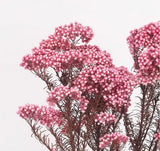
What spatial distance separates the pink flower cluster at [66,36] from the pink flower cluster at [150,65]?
4.21 feet

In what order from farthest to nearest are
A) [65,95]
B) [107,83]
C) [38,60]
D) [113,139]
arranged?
[38,60] → [107,83] → [65,95] → [113,139]

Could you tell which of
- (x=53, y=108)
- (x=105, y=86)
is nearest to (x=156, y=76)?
(x=105, y=86)

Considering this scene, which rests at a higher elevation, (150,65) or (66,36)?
(66,36)

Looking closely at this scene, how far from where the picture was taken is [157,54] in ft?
19.4

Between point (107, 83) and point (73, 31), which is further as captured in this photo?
point (73, 31)

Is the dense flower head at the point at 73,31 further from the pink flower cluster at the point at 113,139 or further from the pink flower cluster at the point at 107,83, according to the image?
the pink flower cluster at the point at 113,139

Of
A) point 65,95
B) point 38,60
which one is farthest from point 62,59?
point 65,95

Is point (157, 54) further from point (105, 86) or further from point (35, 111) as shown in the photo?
point (35, 111)

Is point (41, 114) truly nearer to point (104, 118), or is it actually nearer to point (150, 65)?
point (104, 118)

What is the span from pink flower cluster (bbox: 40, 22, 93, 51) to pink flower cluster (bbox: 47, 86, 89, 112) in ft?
3.48

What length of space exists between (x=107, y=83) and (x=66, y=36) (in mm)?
1184

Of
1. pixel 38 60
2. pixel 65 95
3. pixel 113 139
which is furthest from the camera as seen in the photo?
pixel 38 60

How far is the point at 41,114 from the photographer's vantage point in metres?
6.45

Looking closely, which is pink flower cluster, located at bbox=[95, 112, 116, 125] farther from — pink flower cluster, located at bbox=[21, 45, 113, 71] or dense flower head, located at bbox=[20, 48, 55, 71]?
dense flower head, located at bbox=[20, 48, 55, 71]
